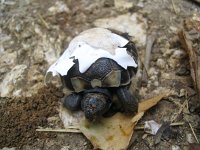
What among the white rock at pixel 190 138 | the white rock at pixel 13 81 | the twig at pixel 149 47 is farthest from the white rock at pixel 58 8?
the white rock at pixel 190 138

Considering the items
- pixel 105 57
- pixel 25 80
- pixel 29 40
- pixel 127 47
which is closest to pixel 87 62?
pixel 105 57

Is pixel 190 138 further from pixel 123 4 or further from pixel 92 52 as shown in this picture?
pixel 123 4

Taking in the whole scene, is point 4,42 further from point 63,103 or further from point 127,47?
point 127,47

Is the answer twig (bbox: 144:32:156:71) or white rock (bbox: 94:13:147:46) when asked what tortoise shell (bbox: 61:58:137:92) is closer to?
twig (bbox: 144:32:156:71)

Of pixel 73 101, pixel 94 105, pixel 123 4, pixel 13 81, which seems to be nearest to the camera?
pixel 94 105

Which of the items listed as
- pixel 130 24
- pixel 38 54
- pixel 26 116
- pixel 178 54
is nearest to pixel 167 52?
pixel 178 54
